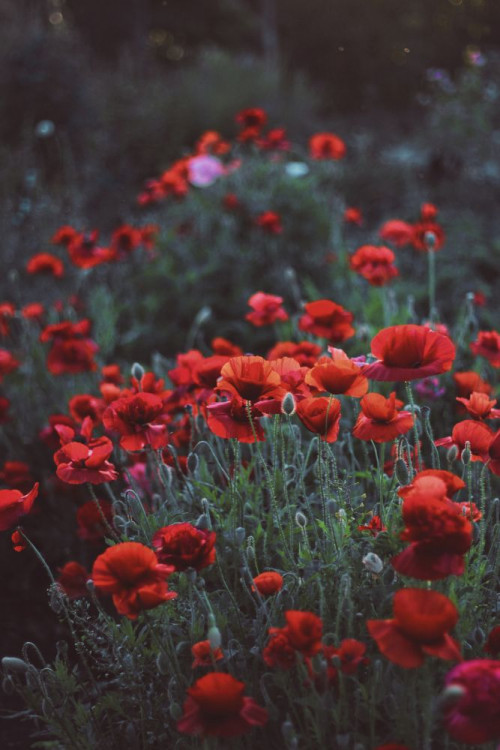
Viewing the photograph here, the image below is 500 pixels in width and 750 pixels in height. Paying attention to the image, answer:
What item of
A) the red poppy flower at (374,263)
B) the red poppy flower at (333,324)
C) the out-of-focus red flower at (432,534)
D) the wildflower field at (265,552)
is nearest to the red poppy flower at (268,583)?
the wildflower field at (265,552)

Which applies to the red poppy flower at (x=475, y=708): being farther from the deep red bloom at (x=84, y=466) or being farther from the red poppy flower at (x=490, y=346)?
the red poppy flower at (x=490, y=346)

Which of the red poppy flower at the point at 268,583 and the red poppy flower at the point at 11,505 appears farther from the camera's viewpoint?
the red poppy flower at the point at 11,505

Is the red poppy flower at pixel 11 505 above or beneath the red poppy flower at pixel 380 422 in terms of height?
beneath

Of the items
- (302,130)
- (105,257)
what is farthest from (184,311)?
(302,130)

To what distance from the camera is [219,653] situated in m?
1.30

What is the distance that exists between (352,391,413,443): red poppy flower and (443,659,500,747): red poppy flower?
49 centimetres

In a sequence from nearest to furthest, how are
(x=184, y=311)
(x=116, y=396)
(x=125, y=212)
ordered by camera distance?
(x=116, y=396)
(x=184, y=311)
(x=125, y=212)

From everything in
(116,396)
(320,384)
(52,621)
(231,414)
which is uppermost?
(320,384)

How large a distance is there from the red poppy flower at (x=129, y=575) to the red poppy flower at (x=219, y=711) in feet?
0.51

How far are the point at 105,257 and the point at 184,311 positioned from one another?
771mm

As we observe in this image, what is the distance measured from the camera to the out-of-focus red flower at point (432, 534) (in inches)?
42.3

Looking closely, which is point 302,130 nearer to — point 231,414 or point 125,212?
point 125,212

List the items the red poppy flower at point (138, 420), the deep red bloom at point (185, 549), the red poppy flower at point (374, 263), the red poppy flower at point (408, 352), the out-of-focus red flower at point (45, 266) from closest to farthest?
the deep red bloom at point (185, 549), the red poppy flower at point (408, 352), the red poppy flower at point (138, 420), the red poppy flower at point (374, 263), the out-of-focus red flower at point (45, 266)

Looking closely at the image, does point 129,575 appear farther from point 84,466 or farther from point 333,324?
point 333,324
